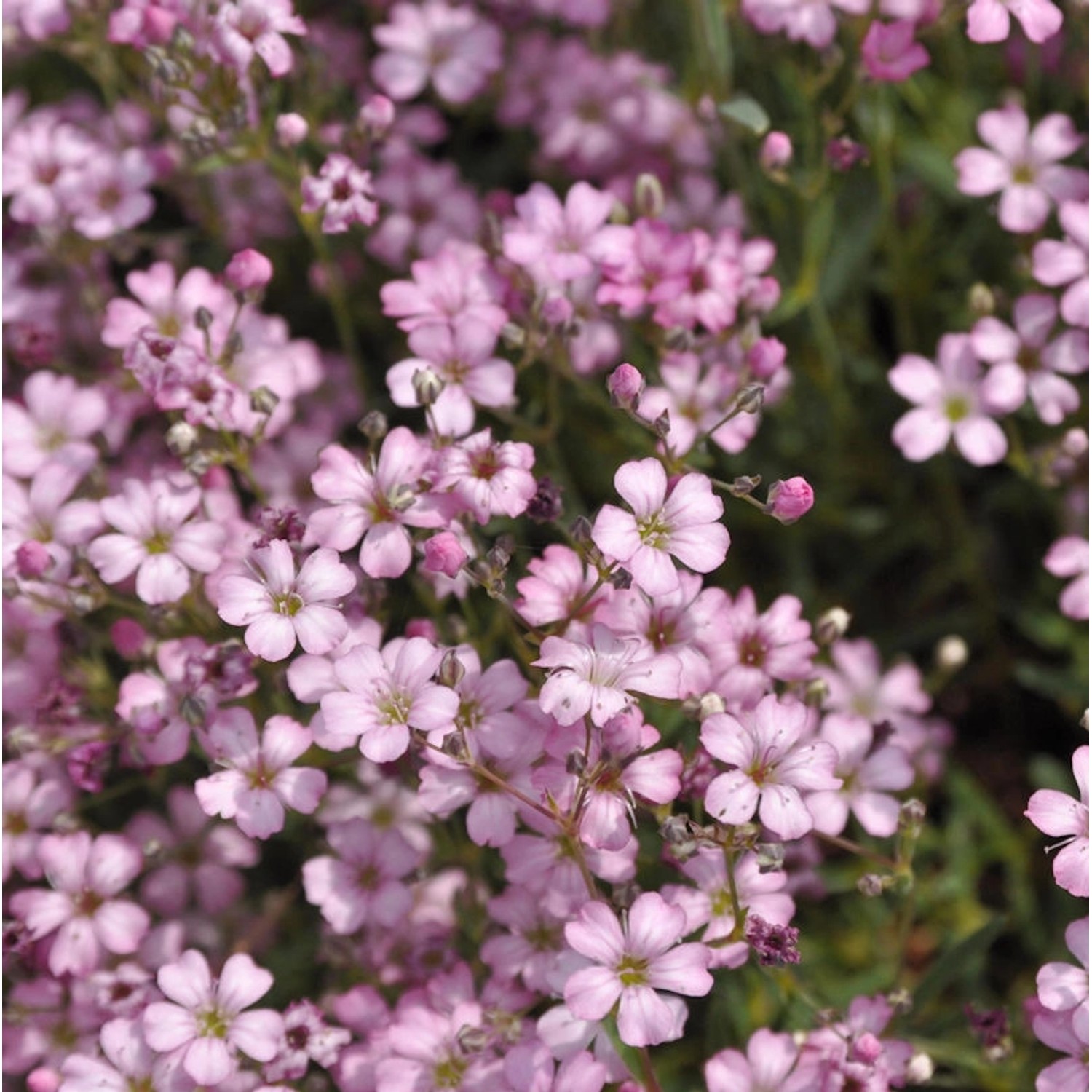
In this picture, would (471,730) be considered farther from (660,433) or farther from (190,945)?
(190,945)

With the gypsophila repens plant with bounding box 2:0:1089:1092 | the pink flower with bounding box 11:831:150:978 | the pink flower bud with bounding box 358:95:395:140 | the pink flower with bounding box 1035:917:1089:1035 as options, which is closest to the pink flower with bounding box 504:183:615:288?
the gypsophila repens plant with bounding box 2:0:1089:1092

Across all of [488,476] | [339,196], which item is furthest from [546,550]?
[339,196]

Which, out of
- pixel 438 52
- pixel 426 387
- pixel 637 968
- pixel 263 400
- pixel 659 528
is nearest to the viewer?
pixel 637 968

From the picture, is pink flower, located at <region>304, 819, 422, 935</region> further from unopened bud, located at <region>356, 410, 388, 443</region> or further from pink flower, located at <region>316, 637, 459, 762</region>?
unopened bud, located at <region>356, 410, 388, 443</region>

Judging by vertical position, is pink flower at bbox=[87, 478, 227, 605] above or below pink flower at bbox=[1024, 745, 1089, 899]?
above

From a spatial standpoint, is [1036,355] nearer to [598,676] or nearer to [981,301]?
[981,301]

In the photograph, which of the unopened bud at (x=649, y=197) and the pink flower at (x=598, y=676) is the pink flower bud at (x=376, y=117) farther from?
the pink flower at (x=598, y=676)

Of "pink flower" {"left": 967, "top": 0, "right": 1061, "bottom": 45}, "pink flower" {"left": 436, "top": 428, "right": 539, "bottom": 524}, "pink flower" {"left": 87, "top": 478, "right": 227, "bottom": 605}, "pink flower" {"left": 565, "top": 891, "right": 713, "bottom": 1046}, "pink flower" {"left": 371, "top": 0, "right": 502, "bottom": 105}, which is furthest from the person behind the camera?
"pink flower" {"left": 371, "top": 0, "right": 502, "bottom": 105}
